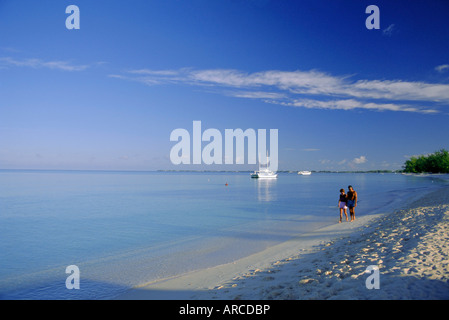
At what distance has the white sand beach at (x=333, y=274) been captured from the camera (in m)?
6.23

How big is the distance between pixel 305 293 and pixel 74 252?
1228 cm

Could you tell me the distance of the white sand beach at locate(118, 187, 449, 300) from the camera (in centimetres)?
623

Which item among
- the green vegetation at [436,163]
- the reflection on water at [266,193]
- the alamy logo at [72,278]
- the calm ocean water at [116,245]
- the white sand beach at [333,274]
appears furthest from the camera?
the green vegetation at [436,163]

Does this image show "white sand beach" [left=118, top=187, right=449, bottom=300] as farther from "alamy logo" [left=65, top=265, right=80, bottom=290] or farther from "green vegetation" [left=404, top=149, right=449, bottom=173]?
"green vegetation" [left=404, top=149, right=449, bottom=173]

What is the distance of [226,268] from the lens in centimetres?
1031

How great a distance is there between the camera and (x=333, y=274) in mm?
7508

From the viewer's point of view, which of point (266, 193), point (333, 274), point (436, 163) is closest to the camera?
point (333, 274)

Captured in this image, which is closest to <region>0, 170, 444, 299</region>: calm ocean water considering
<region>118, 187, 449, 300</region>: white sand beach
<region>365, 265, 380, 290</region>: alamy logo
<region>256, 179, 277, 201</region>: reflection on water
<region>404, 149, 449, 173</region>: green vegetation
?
<region>118, 187, 449, 300</region>: white sand beach

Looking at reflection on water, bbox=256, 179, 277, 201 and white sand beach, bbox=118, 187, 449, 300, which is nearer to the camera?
white sand beach, bbox=118, 187, 449, 300

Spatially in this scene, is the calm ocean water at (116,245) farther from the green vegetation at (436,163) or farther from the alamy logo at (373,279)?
the green vegetation at (436,163)

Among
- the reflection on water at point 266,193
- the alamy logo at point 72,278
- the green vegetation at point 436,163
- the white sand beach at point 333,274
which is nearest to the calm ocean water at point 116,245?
the alamy logo at point 72,278

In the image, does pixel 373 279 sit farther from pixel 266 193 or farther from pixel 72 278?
pixel 266 193

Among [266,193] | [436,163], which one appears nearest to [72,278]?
[266,193]
